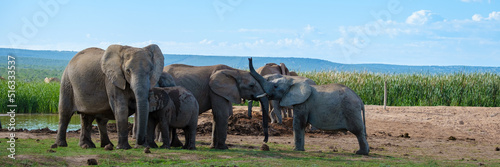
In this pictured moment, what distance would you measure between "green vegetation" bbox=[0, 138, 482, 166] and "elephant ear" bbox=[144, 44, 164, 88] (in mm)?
1406

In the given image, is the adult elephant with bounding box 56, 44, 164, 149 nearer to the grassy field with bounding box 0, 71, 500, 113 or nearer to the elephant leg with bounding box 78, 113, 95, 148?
the elephant leg with bounding box 78, 113, 95, 148

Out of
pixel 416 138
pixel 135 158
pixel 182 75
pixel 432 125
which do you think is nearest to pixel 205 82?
pixel 182 75

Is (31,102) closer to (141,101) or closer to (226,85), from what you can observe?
(226,85)

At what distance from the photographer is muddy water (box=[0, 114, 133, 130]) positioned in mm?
21234

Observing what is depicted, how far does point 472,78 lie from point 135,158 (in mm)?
27281

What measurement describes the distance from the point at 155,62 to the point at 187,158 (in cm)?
227

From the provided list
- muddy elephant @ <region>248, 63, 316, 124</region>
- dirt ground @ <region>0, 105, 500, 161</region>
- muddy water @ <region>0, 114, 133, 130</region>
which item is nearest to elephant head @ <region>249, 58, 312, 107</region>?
dirt ground @ <region>0, 105, 500, 161</region>

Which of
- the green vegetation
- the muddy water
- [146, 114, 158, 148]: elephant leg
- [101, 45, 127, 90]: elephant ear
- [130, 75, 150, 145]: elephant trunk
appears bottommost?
the muddy water

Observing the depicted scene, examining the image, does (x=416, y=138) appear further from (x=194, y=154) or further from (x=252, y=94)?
(x=194, y=154)

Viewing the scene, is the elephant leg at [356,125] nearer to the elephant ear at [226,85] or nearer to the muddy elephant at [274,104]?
the elephant ear at [226,85]

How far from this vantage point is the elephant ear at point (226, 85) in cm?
1371

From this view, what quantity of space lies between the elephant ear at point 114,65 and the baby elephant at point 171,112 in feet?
2.28

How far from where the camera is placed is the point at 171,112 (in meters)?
12.7

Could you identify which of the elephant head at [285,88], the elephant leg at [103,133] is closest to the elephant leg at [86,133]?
the elephant leg at [103,133]
